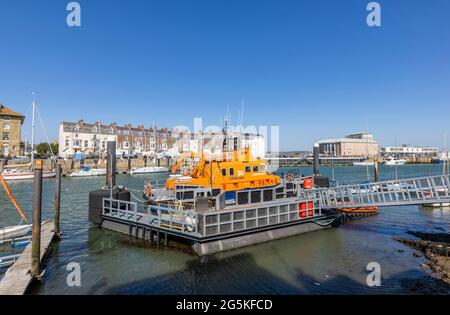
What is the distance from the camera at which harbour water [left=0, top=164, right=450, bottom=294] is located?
10031mm

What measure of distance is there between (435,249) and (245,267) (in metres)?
9.88

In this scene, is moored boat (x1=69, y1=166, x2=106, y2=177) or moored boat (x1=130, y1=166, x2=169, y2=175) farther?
Result: moored boat (x1=130, y1=166, x2=169, y2=175)

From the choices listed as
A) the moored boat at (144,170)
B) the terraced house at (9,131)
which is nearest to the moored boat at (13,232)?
the moored boat at (144,170)

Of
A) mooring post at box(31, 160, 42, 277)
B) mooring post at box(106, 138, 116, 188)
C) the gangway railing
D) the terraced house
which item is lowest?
the gangway railing

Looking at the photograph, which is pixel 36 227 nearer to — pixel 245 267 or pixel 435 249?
pixel 245 267

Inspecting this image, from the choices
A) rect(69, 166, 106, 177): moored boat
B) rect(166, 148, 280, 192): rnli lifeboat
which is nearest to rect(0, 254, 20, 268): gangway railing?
rect(166, 148, 280, 192): rnli lifeboat

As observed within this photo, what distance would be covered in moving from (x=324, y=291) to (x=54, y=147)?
339 ft

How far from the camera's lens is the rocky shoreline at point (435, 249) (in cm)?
1124

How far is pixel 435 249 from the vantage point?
13.7 meters

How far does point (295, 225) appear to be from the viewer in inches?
642

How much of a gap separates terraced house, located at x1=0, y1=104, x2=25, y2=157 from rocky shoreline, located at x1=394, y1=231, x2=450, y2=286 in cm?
8474

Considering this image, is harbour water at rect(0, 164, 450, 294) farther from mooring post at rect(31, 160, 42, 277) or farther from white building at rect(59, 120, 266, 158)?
white building at rect(59, 120, 266, 158)

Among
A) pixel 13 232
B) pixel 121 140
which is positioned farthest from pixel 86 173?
pixel 13 232

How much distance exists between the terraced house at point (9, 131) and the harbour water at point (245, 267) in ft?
229
